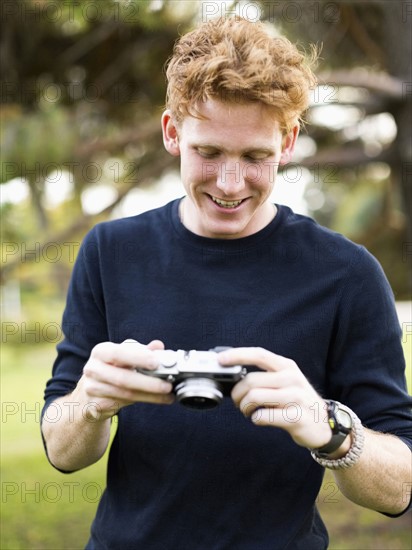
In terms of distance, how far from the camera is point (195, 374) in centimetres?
A: 157

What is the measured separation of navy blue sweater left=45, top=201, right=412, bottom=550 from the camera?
180cm

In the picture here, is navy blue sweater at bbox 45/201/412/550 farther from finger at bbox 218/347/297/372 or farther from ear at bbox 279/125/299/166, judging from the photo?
finger at bbox 218/347/297/372

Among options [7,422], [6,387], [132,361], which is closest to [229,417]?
[132,361]

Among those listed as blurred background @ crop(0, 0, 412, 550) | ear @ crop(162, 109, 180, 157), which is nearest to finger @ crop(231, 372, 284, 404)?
ear @ crop(162, 109, 180, 157)

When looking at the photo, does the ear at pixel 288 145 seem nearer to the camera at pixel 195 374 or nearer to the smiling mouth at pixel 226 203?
the smiling mouth at pixel 226 203

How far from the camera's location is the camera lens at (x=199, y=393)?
155 centimetres

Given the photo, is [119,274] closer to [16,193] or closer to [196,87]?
[196,87]

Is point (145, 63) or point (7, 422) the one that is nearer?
point (145, 63)

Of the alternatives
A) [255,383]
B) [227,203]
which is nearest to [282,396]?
[255,383]

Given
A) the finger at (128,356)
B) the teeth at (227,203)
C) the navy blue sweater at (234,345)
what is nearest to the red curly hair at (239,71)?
the teeth at (227,203)

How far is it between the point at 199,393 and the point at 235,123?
67cm

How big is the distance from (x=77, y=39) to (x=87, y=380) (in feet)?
11.1

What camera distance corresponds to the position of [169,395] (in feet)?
5.32

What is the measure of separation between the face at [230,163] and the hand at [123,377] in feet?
1.47
